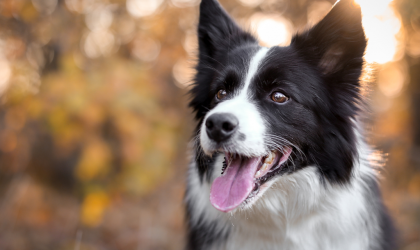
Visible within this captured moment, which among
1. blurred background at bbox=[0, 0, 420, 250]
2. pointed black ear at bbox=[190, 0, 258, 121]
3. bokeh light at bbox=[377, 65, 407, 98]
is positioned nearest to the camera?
pointed black ear at bbox=[190, 0, 258, 121]

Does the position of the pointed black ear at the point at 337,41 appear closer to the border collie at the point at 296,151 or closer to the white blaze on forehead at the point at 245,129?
the border collie at the point at 296,151

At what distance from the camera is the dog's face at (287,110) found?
7.41 ft

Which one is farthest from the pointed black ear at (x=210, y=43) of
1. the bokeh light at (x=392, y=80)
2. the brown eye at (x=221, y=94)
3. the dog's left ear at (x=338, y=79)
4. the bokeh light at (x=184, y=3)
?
the bokeh light at (x=392, y=80)

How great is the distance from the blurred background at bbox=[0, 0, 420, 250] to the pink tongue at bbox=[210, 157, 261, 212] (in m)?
1.21

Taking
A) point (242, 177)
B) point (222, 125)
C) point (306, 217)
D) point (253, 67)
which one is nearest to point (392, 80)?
point (253, 67)

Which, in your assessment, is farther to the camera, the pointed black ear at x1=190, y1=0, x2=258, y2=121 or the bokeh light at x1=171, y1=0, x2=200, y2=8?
the bokeh light at x1=171, y1=0, x2=200, y2=8

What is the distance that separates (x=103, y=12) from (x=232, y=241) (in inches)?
152

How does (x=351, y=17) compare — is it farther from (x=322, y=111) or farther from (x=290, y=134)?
(x=290, y=134)

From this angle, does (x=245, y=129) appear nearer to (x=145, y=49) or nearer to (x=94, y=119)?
(x=94, y=119)

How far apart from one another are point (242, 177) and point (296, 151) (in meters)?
0.49

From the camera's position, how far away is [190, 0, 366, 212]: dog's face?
7.41ft

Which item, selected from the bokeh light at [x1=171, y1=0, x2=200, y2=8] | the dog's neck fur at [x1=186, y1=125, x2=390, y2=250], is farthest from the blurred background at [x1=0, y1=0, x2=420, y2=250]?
the dog's neck fur at [x1=186, y1=125, x2=390, y2=250]

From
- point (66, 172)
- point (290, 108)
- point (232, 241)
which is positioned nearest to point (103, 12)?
point (66, 172)

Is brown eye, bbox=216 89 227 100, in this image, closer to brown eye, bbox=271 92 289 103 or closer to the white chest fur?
brown eye, bbox=271 92 289 103
